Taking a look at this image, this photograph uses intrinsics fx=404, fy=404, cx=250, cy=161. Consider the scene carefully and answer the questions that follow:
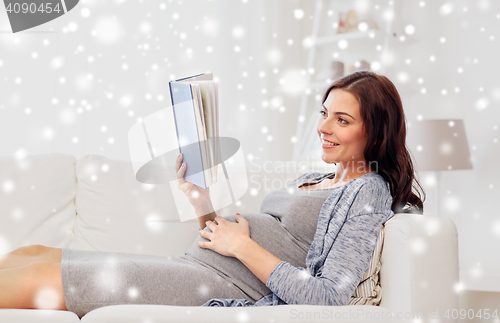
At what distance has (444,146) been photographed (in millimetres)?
1854

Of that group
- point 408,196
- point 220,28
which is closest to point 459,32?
point 220,28

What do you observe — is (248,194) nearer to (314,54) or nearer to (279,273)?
(279,273)

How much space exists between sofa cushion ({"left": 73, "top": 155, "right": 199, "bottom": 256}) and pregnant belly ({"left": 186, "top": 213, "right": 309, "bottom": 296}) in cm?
28

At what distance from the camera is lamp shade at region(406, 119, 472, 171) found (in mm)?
1854

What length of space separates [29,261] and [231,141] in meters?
1.39

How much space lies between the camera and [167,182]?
57.1 inches

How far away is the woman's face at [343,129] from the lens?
108 cm

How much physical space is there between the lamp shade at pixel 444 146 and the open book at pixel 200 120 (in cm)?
121

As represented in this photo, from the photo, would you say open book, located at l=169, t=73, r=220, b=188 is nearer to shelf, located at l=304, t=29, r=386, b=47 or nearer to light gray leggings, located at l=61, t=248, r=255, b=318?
light gray leggings, located at l=61, t=248, r=255, b=318

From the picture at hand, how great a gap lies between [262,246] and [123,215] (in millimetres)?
561

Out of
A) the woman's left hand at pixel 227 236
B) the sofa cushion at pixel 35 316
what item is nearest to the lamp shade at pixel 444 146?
the woman's left hand at pixel 227 236

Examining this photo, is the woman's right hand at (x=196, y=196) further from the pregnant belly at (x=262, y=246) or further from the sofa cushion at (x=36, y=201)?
the sofa cushion at (x=36, y=201)

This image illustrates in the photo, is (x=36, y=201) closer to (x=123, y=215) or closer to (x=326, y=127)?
(x=123, y=215)

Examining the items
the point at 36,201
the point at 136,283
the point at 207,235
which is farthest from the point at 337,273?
the point at 36,201
